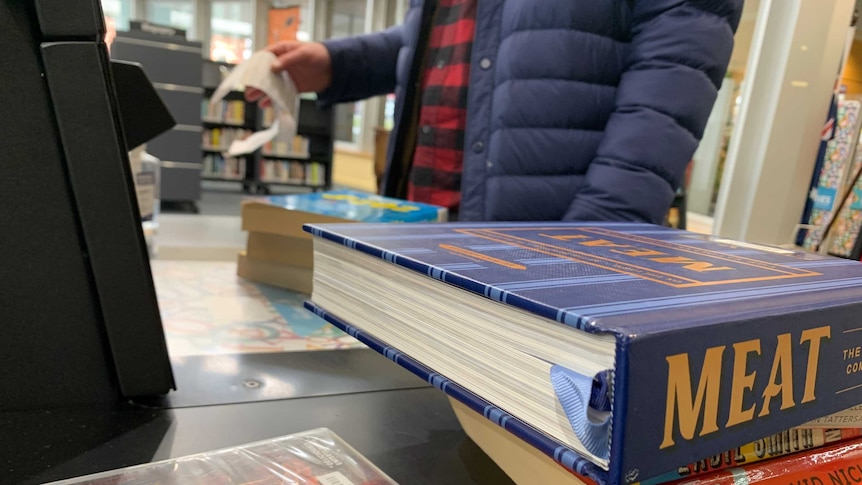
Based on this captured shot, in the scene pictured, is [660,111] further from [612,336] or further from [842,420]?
[612,336]

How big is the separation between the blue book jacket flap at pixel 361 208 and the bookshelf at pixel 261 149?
4.61 m

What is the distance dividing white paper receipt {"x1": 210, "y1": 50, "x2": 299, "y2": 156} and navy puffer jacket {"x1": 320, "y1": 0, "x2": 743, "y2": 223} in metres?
0.23

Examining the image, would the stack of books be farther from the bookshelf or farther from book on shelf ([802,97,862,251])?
Answer: the bookshelf

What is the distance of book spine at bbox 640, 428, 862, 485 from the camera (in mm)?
252

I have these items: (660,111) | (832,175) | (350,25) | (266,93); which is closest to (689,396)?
(660,111)

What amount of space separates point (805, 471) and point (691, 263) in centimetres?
12

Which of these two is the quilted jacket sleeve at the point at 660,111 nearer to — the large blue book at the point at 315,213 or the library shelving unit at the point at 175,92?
the large blue book at the point at 315,213

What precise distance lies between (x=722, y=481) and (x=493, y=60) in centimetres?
58

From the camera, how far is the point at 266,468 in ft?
1.02

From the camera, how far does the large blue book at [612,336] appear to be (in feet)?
0.63

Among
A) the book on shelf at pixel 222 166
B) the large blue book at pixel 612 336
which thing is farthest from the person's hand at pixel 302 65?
the book on shelf at pixel 222 166

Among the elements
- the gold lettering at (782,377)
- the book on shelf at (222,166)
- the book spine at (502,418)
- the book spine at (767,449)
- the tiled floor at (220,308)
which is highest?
the gold lettering at (782,377)

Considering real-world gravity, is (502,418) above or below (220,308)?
above

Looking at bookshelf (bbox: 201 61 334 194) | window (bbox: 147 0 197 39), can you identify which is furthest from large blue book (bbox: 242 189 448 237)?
window (bbox: 147 0 197 39)
